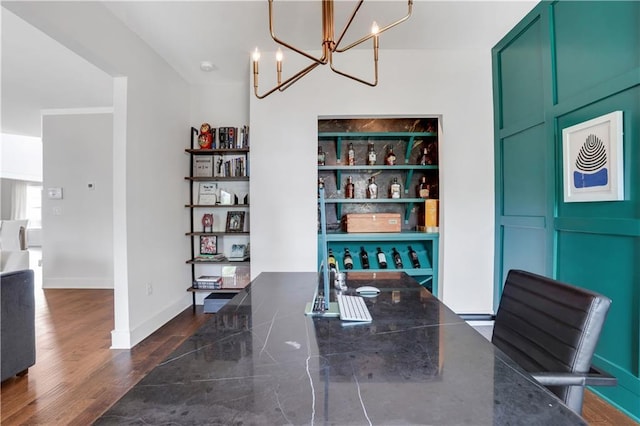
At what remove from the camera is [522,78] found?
274cm

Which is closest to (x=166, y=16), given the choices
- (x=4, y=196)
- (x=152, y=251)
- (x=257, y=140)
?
(x=257, y=140)

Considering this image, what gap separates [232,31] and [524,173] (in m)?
2.81

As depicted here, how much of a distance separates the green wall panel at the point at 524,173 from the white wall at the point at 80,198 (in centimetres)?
522

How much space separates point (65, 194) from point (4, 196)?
6045 millimetres

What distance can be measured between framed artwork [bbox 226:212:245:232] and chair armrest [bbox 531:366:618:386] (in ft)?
10.8

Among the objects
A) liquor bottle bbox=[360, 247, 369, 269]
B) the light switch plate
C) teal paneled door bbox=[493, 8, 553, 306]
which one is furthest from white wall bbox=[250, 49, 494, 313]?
the light switch plate

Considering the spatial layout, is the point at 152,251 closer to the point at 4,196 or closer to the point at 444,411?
the point at 444,411

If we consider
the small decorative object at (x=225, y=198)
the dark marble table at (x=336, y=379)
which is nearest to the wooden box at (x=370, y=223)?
the small decorative object at (x=225, y=198)

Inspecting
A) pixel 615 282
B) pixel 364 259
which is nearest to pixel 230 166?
pixel 364 259

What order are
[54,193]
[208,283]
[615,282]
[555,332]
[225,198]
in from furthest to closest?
1. [54,193]
2. [225,198]
3. [208,283]
4. [615,282]
5. [555,332]

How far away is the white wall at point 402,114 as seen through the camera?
3.17 m

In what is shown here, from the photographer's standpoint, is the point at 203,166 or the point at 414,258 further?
the point at 203,166

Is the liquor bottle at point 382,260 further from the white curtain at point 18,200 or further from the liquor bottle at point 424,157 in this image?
the white curtain at point 18,200

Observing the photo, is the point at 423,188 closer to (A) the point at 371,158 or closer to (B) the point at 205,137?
(A) the point at 371,158
